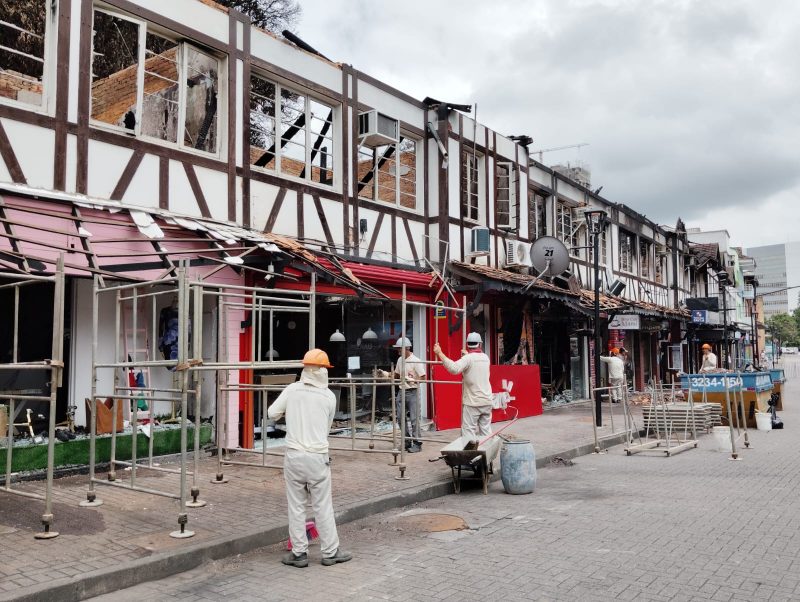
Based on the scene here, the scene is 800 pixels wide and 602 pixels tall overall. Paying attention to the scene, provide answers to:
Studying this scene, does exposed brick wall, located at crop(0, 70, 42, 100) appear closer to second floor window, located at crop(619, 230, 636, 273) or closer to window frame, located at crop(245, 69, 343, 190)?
window frame, located at crop(245, 69, 343, 190)

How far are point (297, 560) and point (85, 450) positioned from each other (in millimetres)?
4489

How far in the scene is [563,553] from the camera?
20.1ft

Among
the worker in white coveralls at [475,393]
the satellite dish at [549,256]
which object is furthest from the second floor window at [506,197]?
the worker in white coveralls at [475,393]

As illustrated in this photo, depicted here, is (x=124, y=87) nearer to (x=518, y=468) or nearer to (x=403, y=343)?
(x=403, y=343)

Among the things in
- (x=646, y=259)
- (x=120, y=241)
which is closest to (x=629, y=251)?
(x=646, y=259)

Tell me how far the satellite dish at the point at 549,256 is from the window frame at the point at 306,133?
734 cm

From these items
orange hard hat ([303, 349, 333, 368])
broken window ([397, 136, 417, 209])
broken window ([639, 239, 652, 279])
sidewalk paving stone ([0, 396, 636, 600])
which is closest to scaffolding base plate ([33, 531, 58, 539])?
sidewalk paving stone ([0, 396, 636, 600])

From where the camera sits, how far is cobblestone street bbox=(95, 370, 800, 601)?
5168 mm

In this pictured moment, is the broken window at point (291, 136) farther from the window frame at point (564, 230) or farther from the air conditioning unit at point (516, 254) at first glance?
the window frame at point (564, 230)

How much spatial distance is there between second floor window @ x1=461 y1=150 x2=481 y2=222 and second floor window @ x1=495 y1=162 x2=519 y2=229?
2.63 feet

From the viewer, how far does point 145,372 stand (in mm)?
10219

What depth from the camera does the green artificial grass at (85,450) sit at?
27.1 feet

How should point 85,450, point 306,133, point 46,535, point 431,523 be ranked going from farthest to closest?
point 306,133, point 85,450, point 431,523, point 46,535

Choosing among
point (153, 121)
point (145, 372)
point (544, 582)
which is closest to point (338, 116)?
point (153, 121)
